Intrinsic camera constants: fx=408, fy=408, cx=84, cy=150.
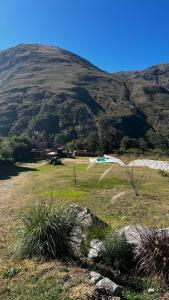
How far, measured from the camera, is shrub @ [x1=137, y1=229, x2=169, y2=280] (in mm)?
9781

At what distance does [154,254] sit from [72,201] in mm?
12603

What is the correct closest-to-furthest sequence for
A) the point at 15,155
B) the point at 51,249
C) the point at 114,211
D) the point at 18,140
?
the point at 51,249 < the point at 114,211 < the point at 15,155 < the point at 18,140

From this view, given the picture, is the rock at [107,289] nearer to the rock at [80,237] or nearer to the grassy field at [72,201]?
the grassy field at [72,201]

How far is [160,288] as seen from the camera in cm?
927

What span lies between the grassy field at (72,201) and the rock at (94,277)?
0.52 feet

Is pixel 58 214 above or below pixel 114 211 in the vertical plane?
above

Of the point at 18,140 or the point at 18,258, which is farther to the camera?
the point at 18,140

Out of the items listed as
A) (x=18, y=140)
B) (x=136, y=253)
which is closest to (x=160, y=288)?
(x=136, y=253)

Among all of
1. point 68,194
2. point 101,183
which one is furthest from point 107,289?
point 101,183

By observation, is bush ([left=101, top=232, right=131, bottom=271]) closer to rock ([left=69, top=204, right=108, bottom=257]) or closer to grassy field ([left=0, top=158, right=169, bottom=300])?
rock ([left=69, top=204, right=108, bottom=257])

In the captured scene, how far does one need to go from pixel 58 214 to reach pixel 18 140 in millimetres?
77878

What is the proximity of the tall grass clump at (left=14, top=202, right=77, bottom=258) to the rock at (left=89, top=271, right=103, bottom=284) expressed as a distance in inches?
56.7

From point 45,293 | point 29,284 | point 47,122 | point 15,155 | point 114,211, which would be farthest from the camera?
point 47,122

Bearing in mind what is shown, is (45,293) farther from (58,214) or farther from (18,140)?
(18,140)
